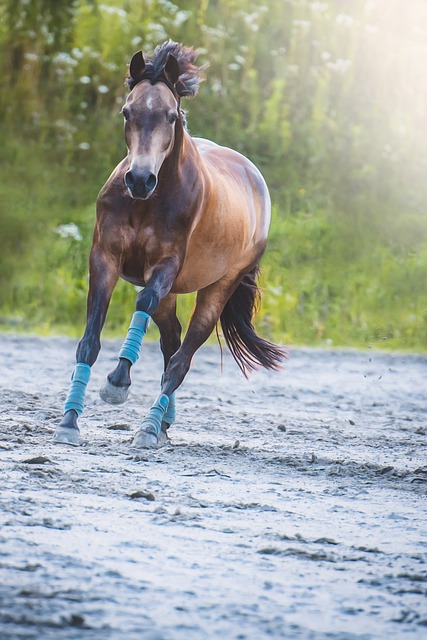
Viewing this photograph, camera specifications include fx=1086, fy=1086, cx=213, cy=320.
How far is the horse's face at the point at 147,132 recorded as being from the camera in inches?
208

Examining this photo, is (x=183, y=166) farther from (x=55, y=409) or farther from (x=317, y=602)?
(x=317, y=602)

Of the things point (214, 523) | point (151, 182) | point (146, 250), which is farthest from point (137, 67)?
point (214, 523)

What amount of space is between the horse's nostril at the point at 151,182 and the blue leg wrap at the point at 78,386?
0.98 m

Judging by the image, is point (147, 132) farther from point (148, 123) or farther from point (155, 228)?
point (155, 228)

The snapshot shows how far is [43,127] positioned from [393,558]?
37.7 feet

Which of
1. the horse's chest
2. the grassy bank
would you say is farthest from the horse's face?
the grassy bank

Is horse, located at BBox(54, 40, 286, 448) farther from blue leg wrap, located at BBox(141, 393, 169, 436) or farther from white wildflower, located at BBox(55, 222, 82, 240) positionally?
white wildflower, located at BBox(55, 222, 82, 240)

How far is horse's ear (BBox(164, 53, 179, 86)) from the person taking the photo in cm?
566

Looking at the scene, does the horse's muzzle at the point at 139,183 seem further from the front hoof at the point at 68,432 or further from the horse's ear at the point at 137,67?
the front hoof at the point at 68,432

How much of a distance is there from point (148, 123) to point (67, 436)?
1.65 meters

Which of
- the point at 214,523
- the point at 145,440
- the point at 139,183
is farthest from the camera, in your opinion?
the point at 145,440

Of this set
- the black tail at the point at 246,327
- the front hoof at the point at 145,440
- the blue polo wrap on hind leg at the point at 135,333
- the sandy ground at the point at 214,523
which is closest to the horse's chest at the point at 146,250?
the blue polo wrap on hind leg at the point at 135,333

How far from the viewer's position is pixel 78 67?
48.2 feet

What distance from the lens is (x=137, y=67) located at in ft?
18.6
